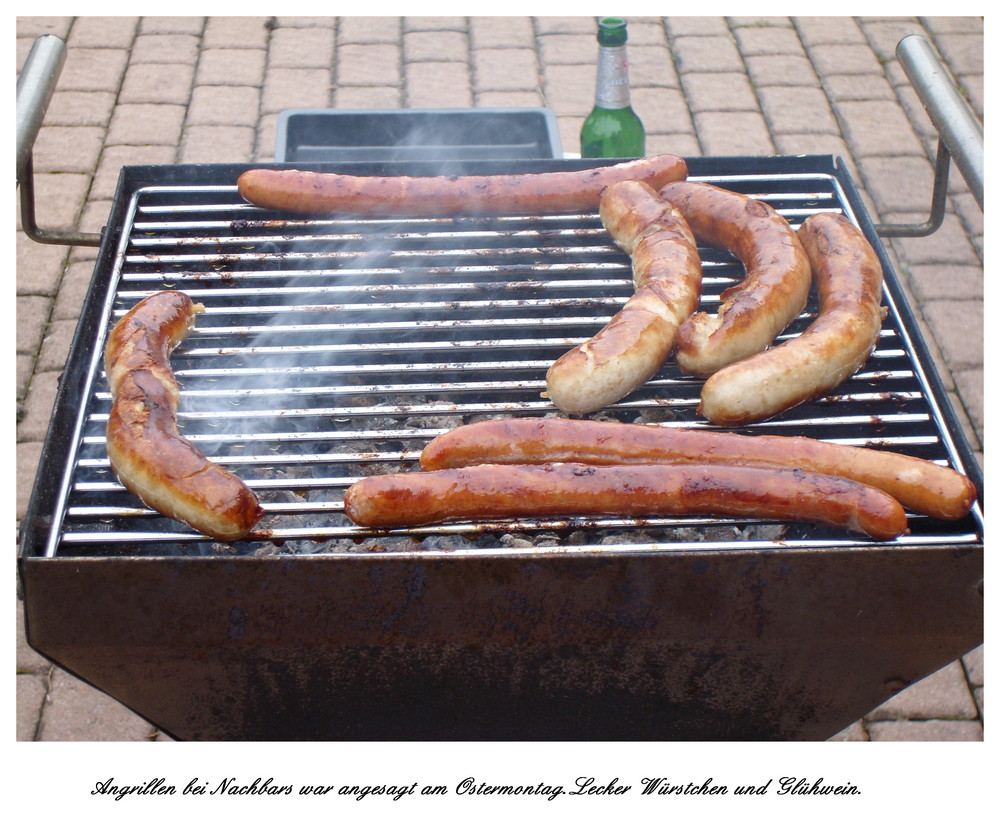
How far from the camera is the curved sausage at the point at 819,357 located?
97.4 inches

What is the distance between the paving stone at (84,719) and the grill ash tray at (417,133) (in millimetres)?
2177

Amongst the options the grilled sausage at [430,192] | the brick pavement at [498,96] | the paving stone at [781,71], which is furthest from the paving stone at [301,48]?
the grilled sausage at [430,192]

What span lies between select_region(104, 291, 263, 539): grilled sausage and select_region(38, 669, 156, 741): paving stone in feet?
4.91

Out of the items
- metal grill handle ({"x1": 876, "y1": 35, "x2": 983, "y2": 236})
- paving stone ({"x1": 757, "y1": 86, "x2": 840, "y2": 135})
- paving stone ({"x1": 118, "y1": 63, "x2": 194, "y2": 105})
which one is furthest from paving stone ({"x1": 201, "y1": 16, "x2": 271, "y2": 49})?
metal grill handle ({"x1": 876, "y1": 35, "x2": 983, "y2": 236})

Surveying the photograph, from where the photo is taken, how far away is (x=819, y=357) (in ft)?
8.25

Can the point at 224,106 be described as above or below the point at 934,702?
above

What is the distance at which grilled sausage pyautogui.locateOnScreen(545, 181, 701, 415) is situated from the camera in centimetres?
252

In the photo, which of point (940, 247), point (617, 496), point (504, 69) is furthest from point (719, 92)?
point (617, 496)

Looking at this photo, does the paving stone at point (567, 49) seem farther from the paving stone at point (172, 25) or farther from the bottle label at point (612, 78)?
the bottle label at point (612, 78)

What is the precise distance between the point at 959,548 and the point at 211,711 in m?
1.90

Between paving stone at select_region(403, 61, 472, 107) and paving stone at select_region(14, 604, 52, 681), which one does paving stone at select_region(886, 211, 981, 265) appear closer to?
paving stone at select_region(403, 61, 472, 107)

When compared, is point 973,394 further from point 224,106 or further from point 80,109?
point 80,109

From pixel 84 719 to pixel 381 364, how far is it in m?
1.84

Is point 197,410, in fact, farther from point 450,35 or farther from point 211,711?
point 450,35
